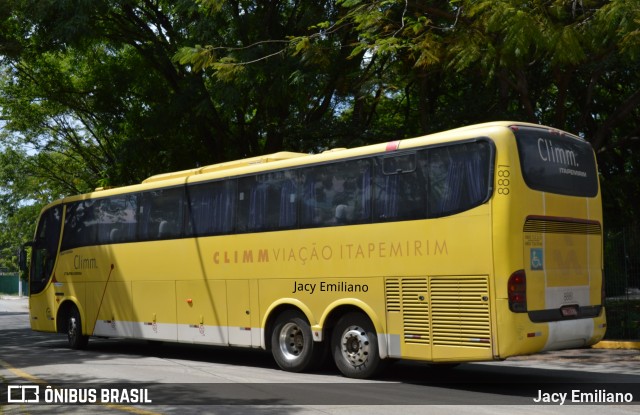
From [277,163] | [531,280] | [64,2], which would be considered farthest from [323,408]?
[64,2]

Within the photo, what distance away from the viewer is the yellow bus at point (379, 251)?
35.5 ft

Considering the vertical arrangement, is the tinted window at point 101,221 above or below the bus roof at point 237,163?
below

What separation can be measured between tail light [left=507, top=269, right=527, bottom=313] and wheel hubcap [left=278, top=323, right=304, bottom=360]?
4.17 meters

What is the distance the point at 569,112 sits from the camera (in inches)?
1077

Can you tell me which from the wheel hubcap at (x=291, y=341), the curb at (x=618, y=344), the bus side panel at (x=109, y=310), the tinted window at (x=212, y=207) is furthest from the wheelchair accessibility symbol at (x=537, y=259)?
the bus side panel at (x=109, y=310)

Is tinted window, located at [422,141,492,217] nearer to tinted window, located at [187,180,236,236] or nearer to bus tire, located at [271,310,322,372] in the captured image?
bus tire, located at [271,310,322,372]

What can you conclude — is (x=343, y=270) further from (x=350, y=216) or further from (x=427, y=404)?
(x=427, y=404)

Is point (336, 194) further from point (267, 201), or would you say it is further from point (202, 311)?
point (202, 311)

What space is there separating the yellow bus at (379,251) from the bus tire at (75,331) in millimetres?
2018

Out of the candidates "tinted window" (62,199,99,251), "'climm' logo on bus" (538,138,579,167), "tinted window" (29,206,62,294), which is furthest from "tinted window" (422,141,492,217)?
"tinted window" (29,206,62,294)

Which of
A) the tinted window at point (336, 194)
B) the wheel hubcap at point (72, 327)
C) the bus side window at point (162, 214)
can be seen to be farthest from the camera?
the wheel hubcap at point (72, 327)

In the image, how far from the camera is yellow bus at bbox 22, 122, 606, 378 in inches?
426

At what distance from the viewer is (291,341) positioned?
13.8 m

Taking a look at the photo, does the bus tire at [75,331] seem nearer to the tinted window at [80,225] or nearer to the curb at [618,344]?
the tinted window at [80,225]
